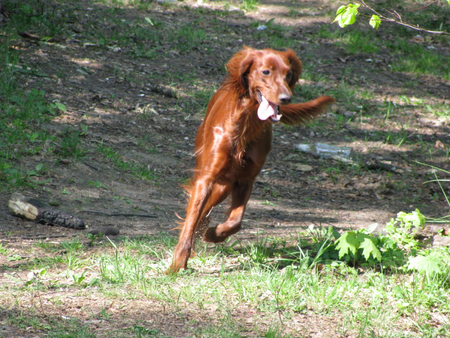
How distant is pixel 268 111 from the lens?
3189 mm

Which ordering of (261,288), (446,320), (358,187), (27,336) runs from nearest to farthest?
(27,336) → (446,320) → (261,288) → (358,187)

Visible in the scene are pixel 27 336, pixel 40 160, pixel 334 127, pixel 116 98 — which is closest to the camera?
pixel 27 336

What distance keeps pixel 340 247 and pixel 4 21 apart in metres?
6.59

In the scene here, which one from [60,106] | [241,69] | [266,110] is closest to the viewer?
[266,110]

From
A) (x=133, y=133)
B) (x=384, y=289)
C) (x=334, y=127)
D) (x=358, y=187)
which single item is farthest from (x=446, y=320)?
(x=334, y=127)

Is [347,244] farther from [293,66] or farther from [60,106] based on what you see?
[60,106]

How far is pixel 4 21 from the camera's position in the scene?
24.8ft

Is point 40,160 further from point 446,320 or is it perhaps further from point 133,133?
point 446,320

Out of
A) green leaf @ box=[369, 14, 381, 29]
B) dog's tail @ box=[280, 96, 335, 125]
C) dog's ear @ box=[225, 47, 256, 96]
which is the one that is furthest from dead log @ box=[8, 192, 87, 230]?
green leaf @ box=[369, 14, 381, 29]

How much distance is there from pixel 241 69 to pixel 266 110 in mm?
354

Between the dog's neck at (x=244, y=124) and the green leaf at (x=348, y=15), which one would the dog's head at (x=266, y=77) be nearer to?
the dog's neck at (x=244, y=124)

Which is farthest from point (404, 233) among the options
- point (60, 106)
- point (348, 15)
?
point (60, 106)

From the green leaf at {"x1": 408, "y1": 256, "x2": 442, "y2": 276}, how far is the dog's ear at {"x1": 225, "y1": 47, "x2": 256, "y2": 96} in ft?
5.00

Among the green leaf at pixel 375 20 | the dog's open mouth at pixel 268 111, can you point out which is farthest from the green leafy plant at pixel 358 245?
the green leaf at pixel 375 20
